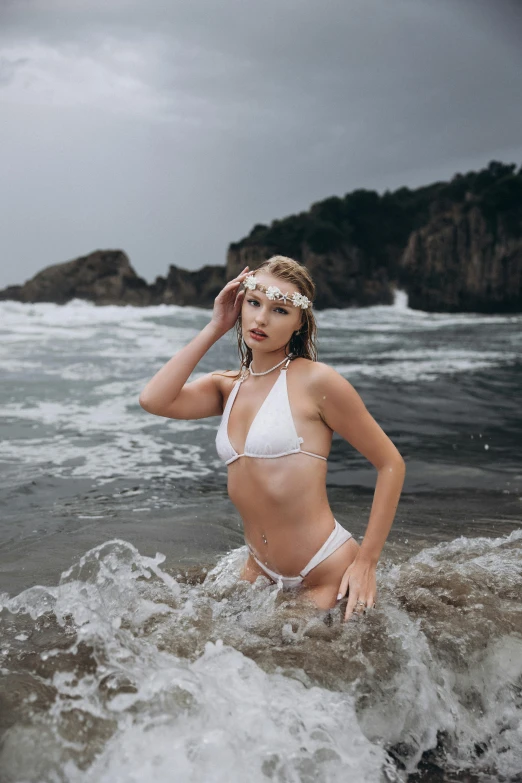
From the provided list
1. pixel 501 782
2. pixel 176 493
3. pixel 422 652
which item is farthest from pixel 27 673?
pixel 176 493

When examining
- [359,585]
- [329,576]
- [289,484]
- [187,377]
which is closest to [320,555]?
[329,576]

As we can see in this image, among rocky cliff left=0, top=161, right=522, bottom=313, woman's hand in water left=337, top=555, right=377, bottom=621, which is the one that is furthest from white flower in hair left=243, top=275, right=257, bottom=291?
rocky cliff left=0, top=161, right=522, bottom=313

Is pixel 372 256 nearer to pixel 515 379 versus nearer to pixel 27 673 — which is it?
pixel 515 379

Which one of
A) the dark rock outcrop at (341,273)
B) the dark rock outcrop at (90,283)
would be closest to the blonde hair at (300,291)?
the dark rock outcrop at (90,283)

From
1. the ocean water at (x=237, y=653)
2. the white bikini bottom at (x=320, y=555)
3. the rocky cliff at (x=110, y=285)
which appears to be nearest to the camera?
the ocean water at (x=237, y=653)

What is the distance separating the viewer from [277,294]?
10.4ft

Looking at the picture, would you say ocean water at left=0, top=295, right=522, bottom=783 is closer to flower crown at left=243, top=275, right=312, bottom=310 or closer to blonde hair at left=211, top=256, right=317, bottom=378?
blonde hair at left=211, top=256, right=317, bottom=378

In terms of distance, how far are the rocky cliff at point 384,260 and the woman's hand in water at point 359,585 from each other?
63.4 m

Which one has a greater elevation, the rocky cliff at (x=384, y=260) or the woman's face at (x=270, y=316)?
the rocky cliff at (x=384, y=260)

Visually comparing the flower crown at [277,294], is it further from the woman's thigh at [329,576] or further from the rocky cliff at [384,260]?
the rocky cliff at [384,260]

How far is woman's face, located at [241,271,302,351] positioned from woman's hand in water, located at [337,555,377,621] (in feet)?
3.29

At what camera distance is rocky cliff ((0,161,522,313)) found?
6769 cm

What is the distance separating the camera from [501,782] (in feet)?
8.27

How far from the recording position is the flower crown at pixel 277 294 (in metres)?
3.18
